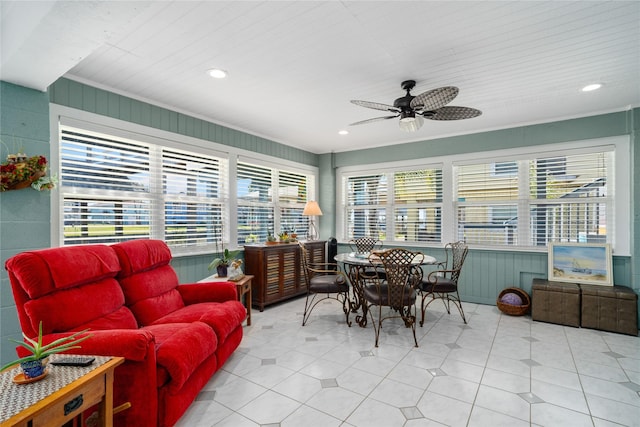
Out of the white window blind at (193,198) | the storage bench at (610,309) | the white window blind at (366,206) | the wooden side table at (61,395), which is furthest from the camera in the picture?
the white window blind at (366,206)

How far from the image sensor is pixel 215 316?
255 cm

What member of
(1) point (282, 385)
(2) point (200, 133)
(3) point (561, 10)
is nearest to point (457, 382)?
(1) point (282, 385)

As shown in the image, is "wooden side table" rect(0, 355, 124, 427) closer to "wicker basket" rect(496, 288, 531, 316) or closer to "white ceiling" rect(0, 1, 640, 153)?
"white ceiling" rect(0, 1, 640, 153)

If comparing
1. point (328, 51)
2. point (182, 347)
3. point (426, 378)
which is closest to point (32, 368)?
point (182, 347)

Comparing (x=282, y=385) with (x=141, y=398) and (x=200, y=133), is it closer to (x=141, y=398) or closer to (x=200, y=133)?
(x=141, y=398)

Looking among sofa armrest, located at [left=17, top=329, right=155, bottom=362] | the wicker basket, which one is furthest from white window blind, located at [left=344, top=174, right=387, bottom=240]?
sofa armrest, located at [left=17, top=329, right=155, bottom=362]

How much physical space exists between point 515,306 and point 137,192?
4916mm

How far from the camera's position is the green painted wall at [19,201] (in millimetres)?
2467

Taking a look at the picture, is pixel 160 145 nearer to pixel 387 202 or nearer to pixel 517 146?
pixel 387 202

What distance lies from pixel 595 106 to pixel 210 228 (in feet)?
16.8

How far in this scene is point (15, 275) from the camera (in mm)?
1861

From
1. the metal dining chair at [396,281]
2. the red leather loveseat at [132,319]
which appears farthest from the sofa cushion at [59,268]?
the metal dining chair at [396,281]

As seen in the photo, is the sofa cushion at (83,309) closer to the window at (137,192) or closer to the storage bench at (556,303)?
Answer: the window at (137,192)

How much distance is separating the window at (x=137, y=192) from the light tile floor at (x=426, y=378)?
1632 millimetres
